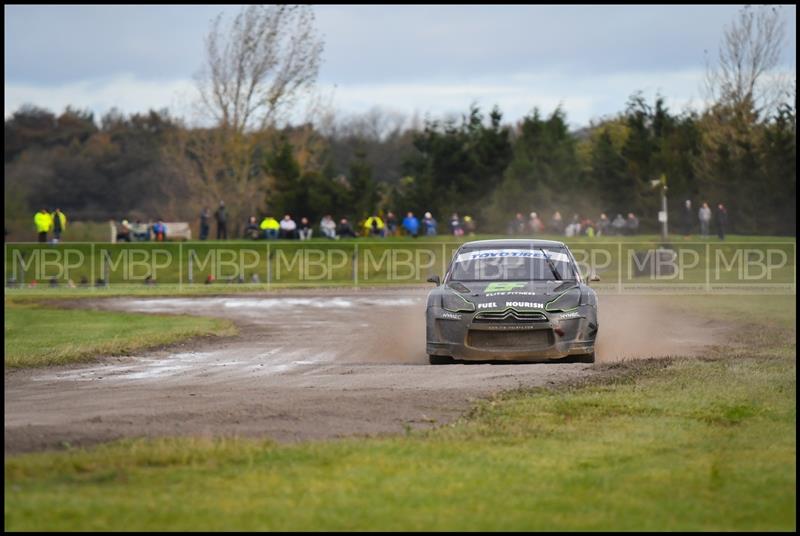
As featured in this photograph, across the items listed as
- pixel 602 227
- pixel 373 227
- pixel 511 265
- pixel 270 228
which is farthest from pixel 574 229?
pixel 511 265

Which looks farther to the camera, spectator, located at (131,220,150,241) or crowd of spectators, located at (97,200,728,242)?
spectator, located at (131,220,150,241)

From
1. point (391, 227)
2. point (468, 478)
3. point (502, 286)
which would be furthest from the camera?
point (391, 227)

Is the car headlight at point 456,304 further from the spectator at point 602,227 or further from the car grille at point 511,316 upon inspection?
the spectator at point 602,227

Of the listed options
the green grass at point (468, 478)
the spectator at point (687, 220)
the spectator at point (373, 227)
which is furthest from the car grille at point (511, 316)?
the spectator at point (687, 220)

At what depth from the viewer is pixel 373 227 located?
180 feet

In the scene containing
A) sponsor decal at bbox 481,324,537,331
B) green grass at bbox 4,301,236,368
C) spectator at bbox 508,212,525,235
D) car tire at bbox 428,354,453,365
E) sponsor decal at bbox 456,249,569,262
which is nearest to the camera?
sponsor decal at bbox 481,324,537,331

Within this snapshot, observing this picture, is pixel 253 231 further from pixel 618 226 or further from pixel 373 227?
pixel 618 226

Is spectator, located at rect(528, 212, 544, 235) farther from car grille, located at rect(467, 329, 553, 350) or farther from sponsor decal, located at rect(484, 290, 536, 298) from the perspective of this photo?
car grille, located at rect(467, 329, 553, 350)

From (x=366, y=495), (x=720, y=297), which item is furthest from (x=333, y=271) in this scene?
(x=366, y=495)

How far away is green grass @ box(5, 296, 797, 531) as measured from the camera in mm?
6742

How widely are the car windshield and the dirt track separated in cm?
134

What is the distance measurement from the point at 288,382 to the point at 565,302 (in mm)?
3781

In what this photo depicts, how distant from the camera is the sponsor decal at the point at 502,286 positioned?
51.7 feet

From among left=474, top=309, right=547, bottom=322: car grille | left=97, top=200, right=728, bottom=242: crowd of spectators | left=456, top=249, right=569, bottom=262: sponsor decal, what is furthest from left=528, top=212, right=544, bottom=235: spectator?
left=474, top=309, right=547, bottom=322: car grille
